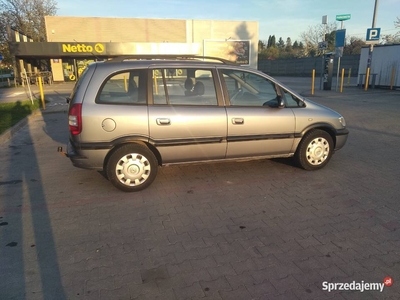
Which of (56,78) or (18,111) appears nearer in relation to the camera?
(18,111)

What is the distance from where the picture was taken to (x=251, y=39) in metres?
35.4

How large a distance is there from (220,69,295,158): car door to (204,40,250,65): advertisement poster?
30.4 metres

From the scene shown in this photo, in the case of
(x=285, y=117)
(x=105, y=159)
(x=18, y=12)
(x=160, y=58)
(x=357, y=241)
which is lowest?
(x=357, y=241)

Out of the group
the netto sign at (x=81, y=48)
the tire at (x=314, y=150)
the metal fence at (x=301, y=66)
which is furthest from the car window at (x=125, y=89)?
the metal fence at (x=301, y=66)

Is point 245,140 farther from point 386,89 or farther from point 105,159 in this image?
point 386,89

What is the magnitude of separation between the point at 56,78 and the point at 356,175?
33176 mm

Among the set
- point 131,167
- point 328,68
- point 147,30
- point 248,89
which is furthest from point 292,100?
point 147,30

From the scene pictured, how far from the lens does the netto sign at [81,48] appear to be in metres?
29.1

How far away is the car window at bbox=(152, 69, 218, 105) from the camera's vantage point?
4.48 metres

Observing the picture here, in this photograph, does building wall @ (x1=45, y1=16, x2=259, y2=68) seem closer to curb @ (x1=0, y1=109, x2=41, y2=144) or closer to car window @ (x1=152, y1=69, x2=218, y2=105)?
curb @ (x1=0, y1=109, x2=41, y2=144)

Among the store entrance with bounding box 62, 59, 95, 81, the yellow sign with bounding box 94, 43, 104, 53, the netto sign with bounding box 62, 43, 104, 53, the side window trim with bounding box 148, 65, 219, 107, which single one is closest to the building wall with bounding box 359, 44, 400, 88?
the side window trim with bounding box 148, 65, 219, 107

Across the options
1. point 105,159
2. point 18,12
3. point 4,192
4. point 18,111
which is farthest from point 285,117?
point 18,12

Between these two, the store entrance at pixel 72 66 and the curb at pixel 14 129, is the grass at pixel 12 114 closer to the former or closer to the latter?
the curb at pixel 14 129

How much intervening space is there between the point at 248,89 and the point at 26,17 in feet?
140
